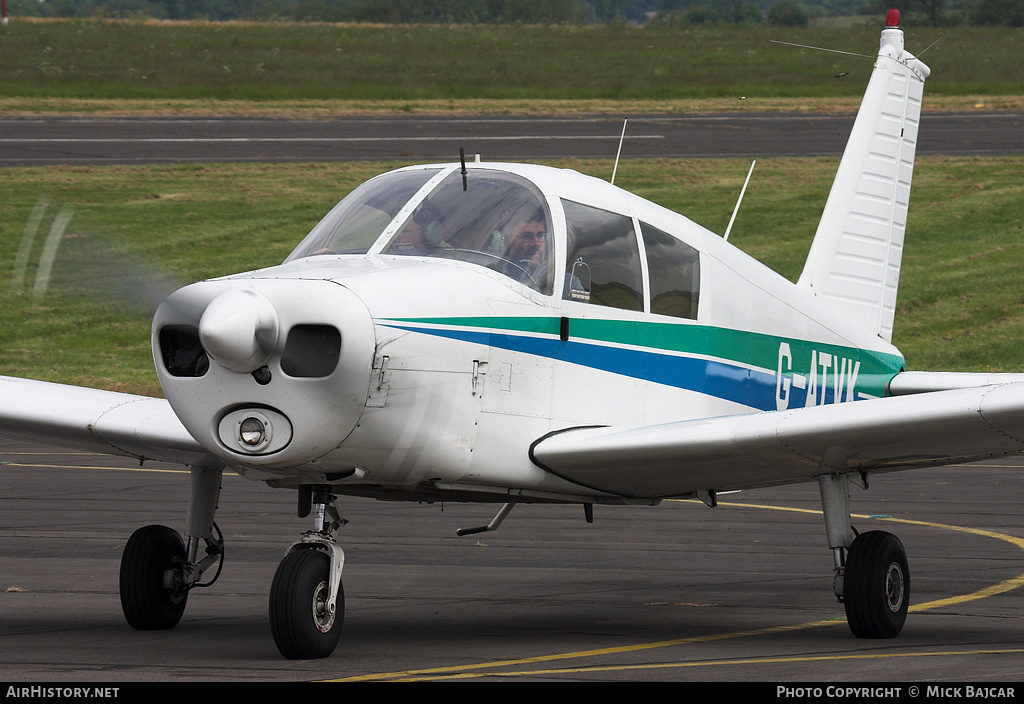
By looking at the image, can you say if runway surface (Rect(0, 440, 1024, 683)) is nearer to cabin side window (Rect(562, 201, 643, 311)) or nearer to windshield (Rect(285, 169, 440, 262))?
cabin side window (Rect(562, 201, 643, 311))

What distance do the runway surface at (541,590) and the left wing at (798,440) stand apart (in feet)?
3.32

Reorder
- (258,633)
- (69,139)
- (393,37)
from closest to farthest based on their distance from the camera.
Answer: (258,633)
(69,139)
(393,37)

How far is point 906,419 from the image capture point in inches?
332

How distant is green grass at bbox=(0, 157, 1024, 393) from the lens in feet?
85.8

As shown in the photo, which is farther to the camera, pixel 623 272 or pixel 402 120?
pixel 402 120

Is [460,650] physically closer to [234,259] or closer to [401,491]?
[401,491]

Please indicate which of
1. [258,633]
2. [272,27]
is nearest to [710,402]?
[258,633]

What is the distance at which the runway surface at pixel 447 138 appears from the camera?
115 ft

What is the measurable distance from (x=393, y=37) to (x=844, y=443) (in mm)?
52828

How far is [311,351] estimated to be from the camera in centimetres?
754

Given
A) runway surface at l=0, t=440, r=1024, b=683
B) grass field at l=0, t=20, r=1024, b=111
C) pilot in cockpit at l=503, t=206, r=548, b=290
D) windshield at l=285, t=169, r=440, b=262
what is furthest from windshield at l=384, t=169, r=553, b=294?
grass field at l=0, t=20, r=1024, b=111

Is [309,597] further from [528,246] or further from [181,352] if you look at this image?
[528,246]

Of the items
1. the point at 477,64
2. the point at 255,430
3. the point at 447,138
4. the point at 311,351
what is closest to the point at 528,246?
the point at 311,351

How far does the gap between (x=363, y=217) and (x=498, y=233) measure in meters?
0.82
